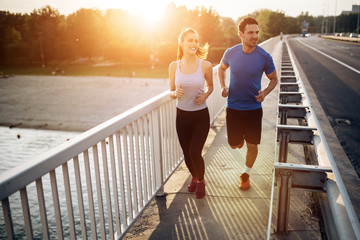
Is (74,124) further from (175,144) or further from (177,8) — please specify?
(177,8)

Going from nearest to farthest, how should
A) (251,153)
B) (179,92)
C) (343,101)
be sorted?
(179,92) < (251,153) < (343,101)

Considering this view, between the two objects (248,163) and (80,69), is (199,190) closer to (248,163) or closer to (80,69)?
(248,163)

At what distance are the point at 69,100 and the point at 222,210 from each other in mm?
32424

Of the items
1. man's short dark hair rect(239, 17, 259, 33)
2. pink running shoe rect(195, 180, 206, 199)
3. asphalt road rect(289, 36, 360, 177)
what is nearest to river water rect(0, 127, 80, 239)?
pink running shoe rect(195, 180, 206, 199)

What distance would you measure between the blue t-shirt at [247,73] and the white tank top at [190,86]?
1.40 feet

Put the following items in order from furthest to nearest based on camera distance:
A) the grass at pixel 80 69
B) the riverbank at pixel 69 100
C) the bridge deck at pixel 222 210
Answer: the grass at pixel 80 69
the riverbank at pixel 69 100
the bridge deck at pixel 222 210

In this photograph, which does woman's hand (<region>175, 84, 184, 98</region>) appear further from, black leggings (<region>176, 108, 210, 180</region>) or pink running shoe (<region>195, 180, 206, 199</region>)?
pink running shoe (<region>195, 180, 206, 199</region>)

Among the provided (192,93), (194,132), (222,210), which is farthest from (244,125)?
(222,210)

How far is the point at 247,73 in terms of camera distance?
11.4ft

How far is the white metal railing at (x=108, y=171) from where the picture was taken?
1628 mm

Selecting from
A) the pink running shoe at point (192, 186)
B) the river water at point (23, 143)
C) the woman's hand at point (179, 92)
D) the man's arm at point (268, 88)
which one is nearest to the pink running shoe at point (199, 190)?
the pink running shoe at point (192, 186)

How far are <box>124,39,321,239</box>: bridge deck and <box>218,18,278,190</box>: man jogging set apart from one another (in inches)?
21.0

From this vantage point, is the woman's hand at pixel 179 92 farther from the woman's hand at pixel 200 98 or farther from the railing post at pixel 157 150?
the railing post at pixel 157 150

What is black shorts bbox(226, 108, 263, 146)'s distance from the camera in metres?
3.58
